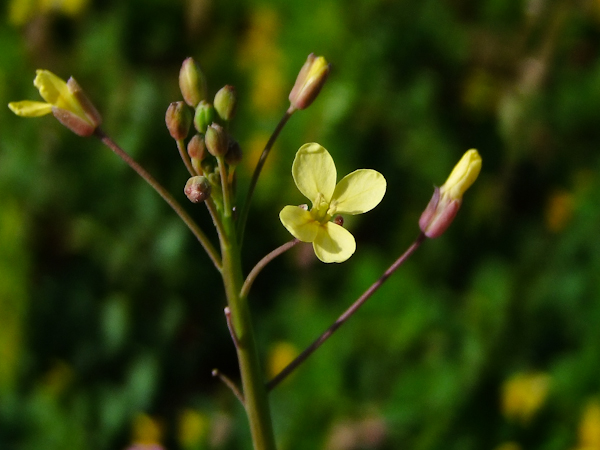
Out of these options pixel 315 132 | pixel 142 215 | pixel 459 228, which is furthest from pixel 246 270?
pixel 459 228

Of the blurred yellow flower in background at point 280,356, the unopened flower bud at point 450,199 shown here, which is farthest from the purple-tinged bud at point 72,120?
the blurred yellow flower in background at point 280,356

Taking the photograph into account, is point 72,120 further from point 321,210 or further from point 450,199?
point 450,199

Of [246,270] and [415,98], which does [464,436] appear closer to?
[246,270]

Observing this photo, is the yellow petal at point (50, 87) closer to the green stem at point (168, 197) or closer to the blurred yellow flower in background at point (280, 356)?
the green stem at point (168, 197)

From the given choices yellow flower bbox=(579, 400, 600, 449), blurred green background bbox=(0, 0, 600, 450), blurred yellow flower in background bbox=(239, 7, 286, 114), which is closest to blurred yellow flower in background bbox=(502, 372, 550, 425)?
blurred green background bbox=(0, 0, 600, 450)

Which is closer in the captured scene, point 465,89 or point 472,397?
point 472,397

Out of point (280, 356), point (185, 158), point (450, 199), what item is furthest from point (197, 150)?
point (280, 356)

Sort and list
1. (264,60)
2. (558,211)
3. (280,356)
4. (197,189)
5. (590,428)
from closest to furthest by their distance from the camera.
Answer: (197,189) → (590,428) → (280,356) → (558,211) → (264,60)
